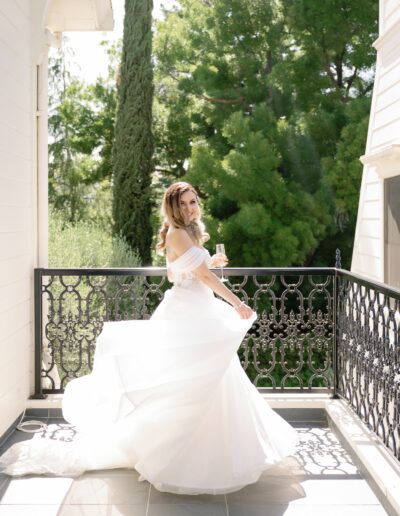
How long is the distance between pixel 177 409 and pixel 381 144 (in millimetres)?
3451

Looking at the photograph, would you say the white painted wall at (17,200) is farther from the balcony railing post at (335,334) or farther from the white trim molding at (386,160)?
the white trim molding at (386,160)

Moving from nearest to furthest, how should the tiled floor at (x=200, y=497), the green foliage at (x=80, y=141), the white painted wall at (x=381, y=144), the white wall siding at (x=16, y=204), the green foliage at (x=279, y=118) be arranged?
the tiled floor at (x=200, y=497), the white wall siding at (x=16, y=204), the white painted wall at (x=381, y=144), the green foliage at (x=279, y=118), the green foliage at (x=80, y=141)

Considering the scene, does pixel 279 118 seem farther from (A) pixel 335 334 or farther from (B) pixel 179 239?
(B) pixel 179 239

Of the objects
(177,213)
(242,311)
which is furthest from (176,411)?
(177,213)

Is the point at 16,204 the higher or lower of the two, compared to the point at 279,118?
lower

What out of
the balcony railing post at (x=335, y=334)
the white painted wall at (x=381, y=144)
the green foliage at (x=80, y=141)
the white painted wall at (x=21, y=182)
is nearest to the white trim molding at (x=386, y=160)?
the white painted wall at (x=381, y=144)

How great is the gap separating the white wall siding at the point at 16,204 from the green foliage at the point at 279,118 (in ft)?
31.1

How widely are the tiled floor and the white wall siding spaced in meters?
0.95

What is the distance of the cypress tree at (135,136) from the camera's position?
15.5 meters

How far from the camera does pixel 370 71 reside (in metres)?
16.4

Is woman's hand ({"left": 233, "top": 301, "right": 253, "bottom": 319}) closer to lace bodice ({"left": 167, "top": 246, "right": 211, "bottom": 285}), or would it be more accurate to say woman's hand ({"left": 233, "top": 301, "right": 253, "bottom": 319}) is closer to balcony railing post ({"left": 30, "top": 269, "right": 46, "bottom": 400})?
lace bodice ({"left": 167, "top": 246, "right": 211, "bottom": 285})

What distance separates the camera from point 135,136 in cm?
1573

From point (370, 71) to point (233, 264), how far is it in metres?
5.62

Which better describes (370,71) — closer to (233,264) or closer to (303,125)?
(303,125)
